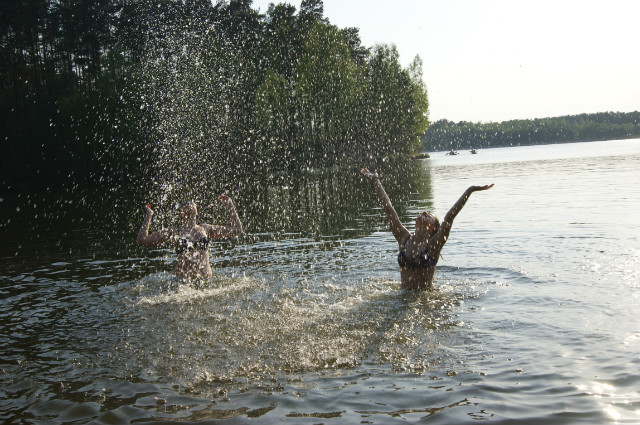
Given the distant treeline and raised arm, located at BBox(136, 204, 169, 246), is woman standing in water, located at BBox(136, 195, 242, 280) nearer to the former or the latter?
raised arm, located at BBox(136, 204, 169, 246)

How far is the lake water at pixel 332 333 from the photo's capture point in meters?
6.02

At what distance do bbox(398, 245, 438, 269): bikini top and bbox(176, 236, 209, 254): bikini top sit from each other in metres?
4.37

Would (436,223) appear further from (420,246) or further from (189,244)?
(189,244)

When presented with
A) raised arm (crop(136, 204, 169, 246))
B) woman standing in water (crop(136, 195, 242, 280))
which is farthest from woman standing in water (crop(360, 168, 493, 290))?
raised arm (crop(136, 204, 169, 246))

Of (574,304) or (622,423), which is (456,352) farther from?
(574,304)

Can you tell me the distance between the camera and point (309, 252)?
16219 millimetres

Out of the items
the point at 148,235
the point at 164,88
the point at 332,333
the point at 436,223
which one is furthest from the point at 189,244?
the point at 164,88

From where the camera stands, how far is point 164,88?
6034 centimetres

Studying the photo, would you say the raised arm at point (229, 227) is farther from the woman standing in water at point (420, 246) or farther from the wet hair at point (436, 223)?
the wet hair at point (436, 223)

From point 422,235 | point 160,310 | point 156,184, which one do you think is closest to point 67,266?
point 160,310

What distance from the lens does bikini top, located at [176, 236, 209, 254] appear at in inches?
468

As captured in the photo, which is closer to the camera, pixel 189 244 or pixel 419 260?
pixel 419 260

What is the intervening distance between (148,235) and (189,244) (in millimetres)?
908

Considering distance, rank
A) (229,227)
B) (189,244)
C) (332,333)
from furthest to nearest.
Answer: (229,227) < (189,244) < (332,333)
